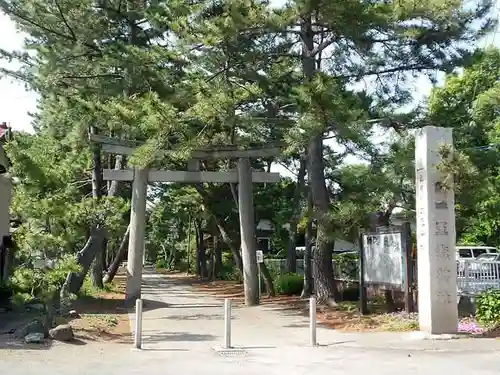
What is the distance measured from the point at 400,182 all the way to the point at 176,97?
22.2 ft

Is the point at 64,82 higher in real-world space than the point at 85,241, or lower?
higher

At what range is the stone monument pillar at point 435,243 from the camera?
12.9m

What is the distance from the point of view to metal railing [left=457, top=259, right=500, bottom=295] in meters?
15.9

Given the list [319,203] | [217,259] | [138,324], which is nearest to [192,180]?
[319,203]

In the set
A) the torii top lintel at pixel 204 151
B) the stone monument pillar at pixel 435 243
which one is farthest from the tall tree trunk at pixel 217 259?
the stone monument pillar at pixel 435 243

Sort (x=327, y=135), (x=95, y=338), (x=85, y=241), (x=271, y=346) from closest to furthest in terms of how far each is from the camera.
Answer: (x=271, y=346), (x=95, y=338), (x=327, y=135), (x=85, y=241)

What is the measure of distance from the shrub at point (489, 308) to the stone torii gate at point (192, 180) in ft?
28.4

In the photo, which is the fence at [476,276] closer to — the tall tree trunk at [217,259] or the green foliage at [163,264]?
the tall tree trunk at [217,259]

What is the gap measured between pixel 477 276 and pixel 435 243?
3923 millimetres

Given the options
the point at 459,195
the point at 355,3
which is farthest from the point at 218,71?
the point at 459,195

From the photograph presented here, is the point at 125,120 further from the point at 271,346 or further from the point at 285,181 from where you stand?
the point at 285,181

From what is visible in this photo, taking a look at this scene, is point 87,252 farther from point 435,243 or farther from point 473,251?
point 473,251

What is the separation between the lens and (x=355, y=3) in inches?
600

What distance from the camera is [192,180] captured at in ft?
71.2
